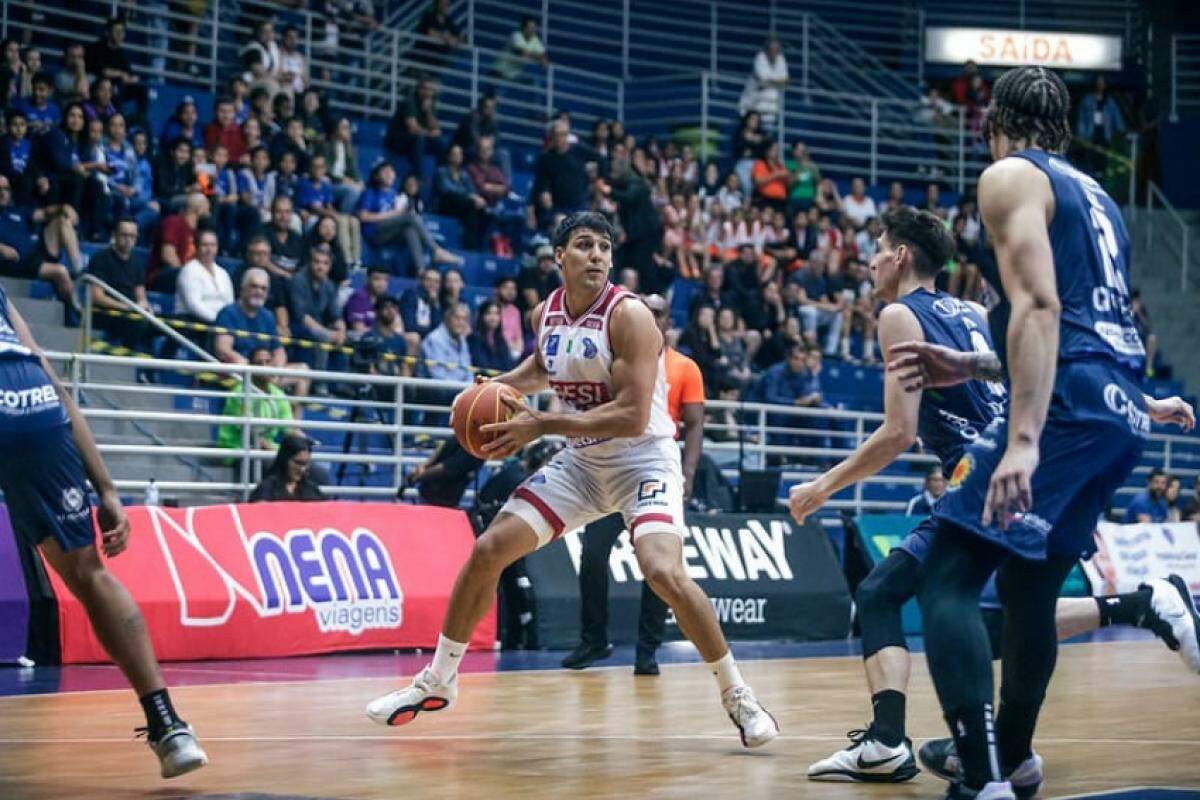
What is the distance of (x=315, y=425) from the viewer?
1466 cm

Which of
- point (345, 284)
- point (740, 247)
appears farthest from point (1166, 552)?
point (345, 284)

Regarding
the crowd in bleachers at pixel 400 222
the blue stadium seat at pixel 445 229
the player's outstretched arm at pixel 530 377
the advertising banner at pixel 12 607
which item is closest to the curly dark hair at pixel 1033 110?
the player's outstretched arm at pixel 530 377

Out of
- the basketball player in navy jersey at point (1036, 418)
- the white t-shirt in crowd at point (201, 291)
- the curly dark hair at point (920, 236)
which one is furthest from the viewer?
the white t-shirt in crowd at point (201, 291)

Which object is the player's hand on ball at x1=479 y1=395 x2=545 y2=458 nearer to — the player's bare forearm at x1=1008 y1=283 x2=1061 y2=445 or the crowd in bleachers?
the player's bare forearm at x1=1008 y1=283 x2=1061 y2=445

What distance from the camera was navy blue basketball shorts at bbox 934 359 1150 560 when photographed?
5457 millimetres

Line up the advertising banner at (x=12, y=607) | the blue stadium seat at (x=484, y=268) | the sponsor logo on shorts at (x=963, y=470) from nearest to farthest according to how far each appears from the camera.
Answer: the sponsor logo on shorts at (x=963, y=470)
the advertising banner at (x=12, y=607)
the blue stadium seat at (x=484, y=268)

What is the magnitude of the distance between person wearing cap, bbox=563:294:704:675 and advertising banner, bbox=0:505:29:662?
3518 mm

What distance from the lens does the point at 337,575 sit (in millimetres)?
13703

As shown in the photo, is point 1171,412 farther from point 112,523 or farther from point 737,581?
point 737,581

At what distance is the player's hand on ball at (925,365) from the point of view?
5738 mm

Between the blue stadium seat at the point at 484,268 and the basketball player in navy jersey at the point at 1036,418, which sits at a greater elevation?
the blue stadium seat at the point at 484,268

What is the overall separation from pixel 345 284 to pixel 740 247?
21.6ft

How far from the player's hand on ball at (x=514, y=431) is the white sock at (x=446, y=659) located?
0.85 metres

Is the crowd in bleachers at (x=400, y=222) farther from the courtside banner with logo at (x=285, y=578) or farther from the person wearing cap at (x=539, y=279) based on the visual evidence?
the courtside banner with logo at (x=285, y=578)
